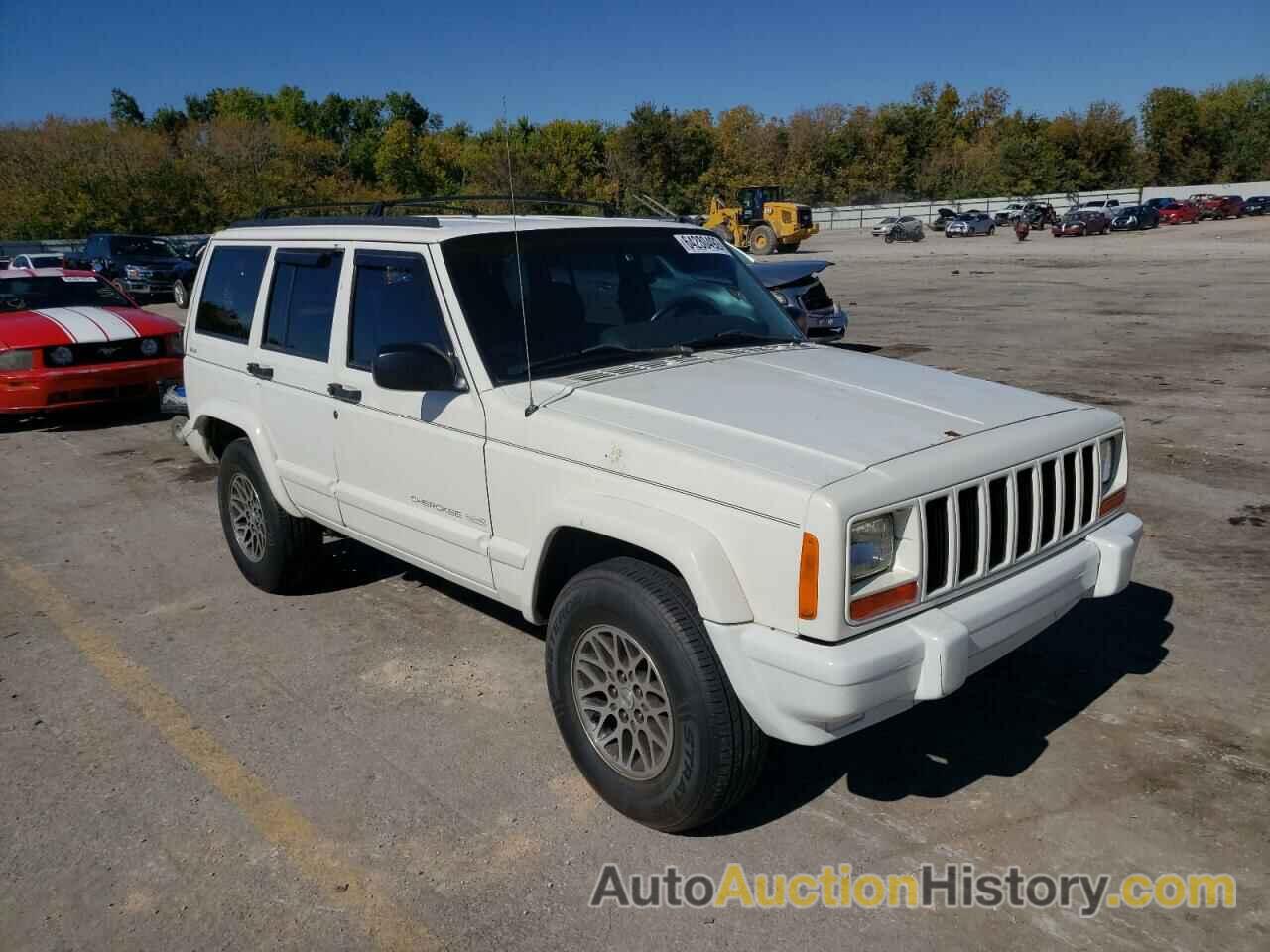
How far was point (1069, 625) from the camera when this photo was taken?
4.89 m

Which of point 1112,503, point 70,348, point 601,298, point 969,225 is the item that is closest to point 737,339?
point 601,298

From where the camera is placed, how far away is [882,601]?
9.39 ft

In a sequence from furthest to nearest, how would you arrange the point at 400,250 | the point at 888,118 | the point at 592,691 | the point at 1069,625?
the point at 888,118, the point at 1069,625, the point at 400,250, the point at 592,691

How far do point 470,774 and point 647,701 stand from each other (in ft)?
2.89

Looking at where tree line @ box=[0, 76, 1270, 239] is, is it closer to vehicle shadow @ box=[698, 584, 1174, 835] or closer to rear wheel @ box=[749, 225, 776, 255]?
rear wheel @ box=[749, 225, 776, 255]

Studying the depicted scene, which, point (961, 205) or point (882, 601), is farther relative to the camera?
point (961, 205)

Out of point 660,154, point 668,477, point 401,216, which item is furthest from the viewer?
point 660,154

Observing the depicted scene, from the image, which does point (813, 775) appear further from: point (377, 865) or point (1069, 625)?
point (1069, 625)

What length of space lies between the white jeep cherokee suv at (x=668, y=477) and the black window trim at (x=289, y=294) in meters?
0.02

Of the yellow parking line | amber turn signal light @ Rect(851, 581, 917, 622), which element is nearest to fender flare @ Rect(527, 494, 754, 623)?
amber turn signal light @ Rect(851, 581, 917, 622)

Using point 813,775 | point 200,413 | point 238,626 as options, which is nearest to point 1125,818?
point 813,775

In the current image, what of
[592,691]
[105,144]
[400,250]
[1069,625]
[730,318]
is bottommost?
[1069,625]

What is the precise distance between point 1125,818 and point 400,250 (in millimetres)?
3413

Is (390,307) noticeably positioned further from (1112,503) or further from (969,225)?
(969,225)
